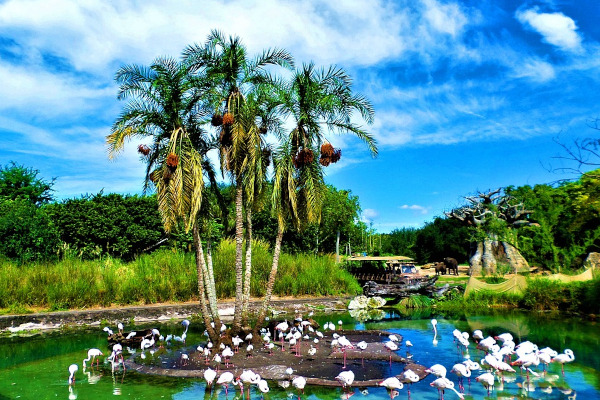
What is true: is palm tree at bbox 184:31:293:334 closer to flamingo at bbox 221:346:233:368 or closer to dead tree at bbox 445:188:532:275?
flamingo at bbox 221:346:233:368

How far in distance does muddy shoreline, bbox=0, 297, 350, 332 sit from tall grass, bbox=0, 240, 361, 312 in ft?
3.10

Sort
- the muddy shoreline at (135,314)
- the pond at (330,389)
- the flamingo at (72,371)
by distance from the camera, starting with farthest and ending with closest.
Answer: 1. the muddy shoreline at (135,314)
2. the flamingo at (72,371)
3. the pond at (330,389)

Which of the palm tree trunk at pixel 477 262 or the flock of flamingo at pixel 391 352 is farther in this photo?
the palm tree trunk at pixel 477 262

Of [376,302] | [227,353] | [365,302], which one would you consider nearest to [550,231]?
Result: [376,302]

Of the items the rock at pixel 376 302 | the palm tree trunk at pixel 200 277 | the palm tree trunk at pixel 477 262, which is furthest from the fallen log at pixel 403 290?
the palm tree trunk at pixel 200 277

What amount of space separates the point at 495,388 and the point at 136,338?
9.29 m

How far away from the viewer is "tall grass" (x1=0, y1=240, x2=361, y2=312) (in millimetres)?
17859

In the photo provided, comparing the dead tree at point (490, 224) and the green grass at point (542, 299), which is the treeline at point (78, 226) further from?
the dead tree at point (490, 224)

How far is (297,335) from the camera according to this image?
1209 cm

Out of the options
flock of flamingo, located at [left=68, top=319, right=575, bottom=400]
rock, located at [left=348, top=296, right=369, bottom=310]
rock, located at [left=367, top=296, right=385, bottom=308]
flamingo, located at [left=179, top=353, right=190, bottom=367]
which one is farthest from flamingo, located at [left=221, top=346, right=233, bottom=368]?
rock, located at [left=367, top=296, right=385, bottom=308]

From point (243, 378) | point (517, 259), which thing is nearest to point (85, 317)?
point (243, 378)

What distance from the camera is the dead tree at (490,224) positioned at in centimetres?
3262

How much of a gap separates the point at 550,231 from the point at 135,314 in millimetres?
22046

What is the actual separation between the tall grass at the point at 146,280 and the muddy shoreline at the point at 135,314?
37.2 inches
